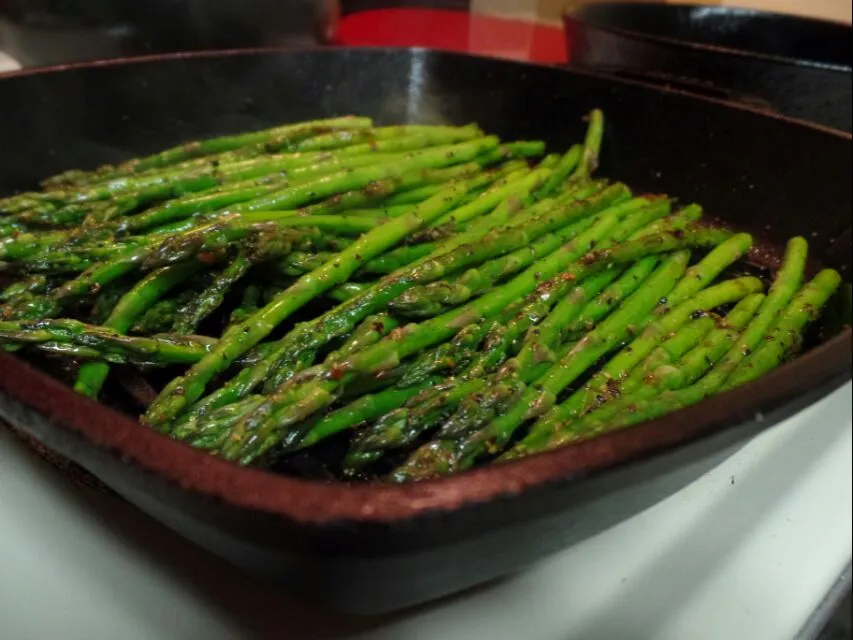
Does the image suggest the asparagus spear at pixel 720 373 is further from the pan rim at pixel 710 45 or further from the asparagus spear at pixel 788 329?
the pan rim at pixel 710 45

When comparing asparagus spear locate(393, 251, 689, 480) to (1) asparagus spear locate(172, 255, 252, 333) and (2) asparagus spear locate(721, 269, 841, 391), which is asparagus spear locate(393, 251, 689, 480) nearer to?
(2) asparagus spear locate(721, 269, 841, 391)

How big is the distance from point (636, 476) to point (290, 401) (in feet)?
1.24

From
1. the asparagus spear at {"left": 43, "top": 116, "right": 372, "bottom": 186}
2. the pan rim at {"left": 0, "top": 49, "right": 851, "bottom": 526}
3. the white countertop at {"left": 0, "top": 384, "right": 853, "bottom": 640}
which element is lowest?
the white countertop at {"left": 0, "top": 384, "right": 853, "bottom": 640}

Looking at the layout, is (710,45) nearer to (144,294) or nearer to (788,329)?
(788,329)

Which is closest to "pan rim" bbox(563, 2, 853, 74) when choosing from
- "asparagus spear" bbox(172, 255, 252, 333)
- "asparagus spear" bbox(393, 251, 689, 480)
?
"asparagus spear" bbox(393, 251, 689, 480)

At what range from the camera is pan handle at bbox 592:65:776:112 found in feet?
5.07

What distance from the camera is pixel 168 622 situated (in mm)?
755

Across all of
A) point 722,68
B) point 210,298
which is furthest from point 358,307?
point 722,68

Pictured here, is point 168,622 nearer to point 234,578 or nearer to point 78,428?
point 234,578

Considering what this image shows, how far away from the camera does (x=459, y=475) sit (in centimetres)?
55

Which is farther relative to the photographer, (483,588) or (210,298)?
(210,298)

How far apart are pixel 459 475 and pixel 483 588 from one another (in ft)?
1.08

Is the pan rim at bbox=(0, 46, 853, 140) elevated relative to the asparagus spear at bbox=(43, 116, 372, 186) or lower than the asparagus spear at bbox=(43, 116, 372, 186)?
elevated

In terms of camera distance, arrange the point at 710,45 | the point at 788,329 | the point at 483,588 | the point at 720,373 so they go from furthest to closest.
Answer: the point at 710,45
the point at 788,329
the point at 720,373
the point at 483,588
